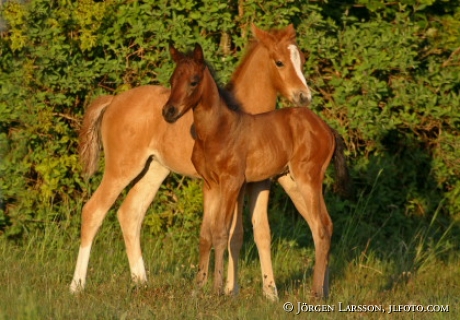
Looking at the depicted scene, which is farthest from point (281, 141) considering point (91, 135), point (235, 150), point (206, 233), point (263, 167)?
point (91, 135)

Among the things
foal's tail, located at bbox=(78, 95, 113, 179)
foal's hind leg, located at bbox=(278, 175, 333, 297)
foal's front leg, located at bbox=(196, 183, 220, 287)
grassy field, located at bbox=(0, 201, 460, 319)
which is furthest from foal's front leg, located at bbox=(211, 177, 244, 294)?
foal's tail, located at bbox=(78, 95, 113, 179)

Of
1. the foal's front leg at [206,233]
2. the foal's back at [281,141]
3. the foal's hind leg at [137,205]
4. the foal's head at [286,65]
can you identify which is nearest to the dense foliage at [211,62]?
the foal's hind leg at [137,205]

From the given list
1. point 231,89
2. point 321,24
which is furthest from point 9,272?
point 321,24

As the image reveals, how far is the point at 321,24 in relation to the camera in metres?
9.79

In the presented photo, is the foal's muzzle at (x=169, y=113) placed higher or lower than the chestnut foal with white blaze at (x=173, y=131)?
higher

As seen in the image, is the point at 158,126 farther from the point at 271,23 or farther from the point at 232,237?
the point at 271,23

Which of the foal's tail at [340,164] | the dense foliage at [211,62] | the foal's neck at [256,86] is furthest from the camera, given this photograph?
the dense foliage at [211,62]

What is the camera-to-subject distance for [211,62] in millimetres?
9445

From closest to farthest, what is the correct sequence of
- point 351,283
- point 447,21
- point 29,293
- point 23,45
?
point 29,293, point 351,283, point 23,45, point 447,21

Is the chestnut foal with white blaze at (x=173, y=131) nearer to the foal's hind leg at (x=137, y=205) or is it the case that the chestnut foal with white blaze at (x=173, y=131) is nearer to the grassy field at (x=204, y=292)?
the foal's hind leg at (x=137, y=205)

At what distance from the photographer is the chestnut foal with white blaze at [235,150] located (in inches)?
280

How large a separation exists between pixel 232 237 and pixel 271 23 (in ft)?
7.86

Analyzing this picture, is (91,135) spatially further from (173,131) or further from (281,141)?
(281,141)

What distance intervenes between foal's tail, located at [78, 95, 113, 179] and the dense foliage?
1024 mm
